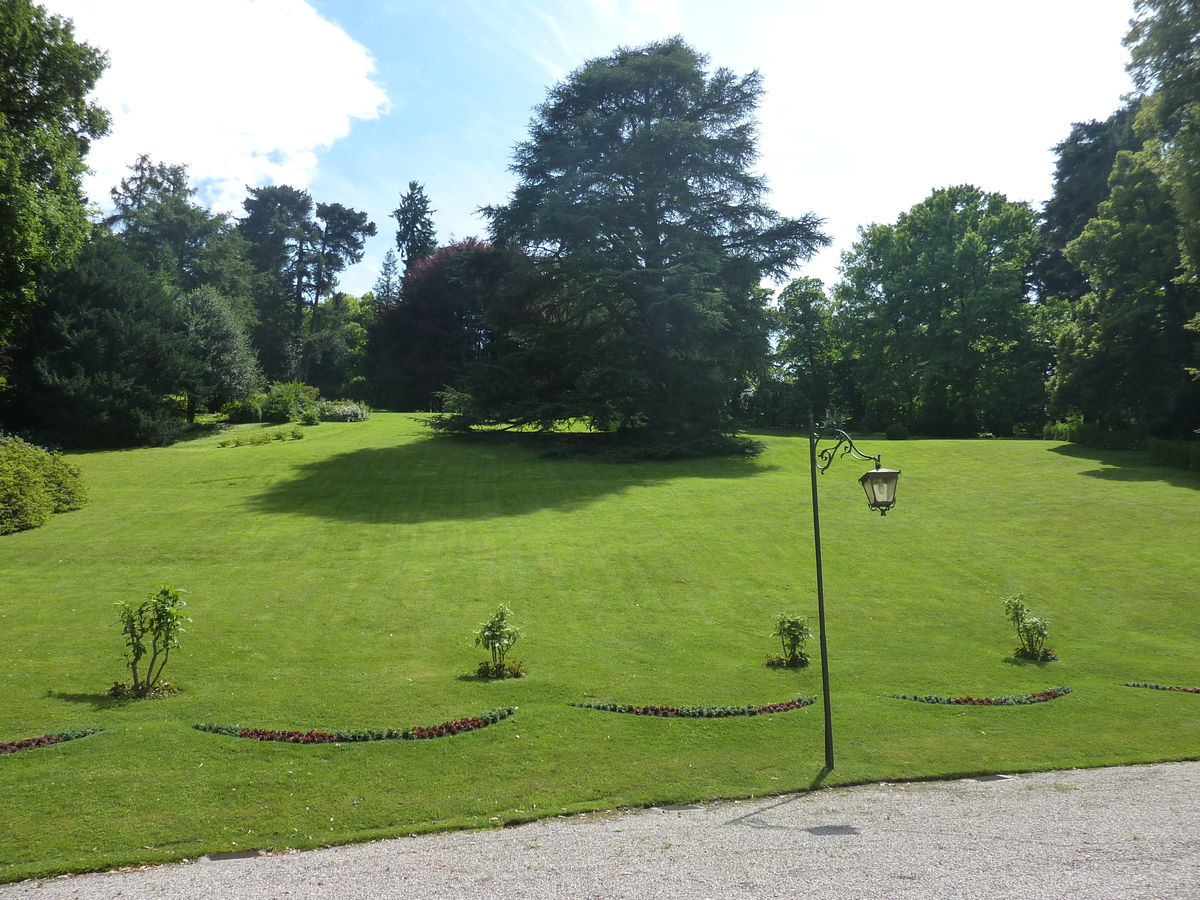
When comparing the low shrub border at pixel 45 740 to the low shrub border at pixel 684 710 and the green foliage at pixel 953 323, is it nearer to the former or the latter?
the low shrub border at pixel 684 710

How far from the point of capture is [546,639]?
13.6m

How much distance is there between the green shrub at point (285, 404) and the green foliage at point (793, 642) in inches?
1407

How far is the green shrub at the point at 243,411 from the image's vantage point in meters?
41.5

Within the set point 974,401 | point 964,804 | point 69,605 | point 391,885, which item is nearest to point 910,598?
point 964,804

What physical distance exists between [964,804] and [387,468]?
2459cm

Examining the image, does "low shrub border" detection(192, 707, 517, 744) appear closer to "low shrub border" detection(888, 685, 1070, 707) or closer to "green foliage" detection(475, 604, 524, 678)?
"green foliage" detection(475, 604, 524, 678)

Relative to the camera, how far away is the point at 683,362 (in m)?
33.9

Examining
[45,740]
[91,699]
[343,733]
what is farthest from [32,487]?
[343,733]

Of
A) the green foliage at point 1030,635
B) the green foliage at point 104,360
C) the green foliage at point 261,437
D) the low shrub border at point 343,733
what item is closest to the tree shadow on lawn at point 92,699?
the low shrub border at point 343,733

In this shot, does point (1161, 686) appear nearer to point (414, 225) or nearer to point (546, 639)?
point (546, 639)

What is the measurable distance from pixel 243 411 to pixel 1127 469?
4250cm

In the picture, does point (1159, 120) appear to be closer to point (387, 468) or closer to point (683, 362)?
point (683, 362)

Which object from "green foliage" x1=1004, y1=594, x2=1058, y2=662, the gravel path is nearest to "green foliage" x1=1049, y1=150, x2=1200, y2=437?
"green foliage" x1=1004, y1=594, x2=1058, y2=662

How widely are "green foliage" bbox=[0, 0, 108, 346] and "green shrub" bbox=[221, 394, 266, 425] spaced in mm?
11958
